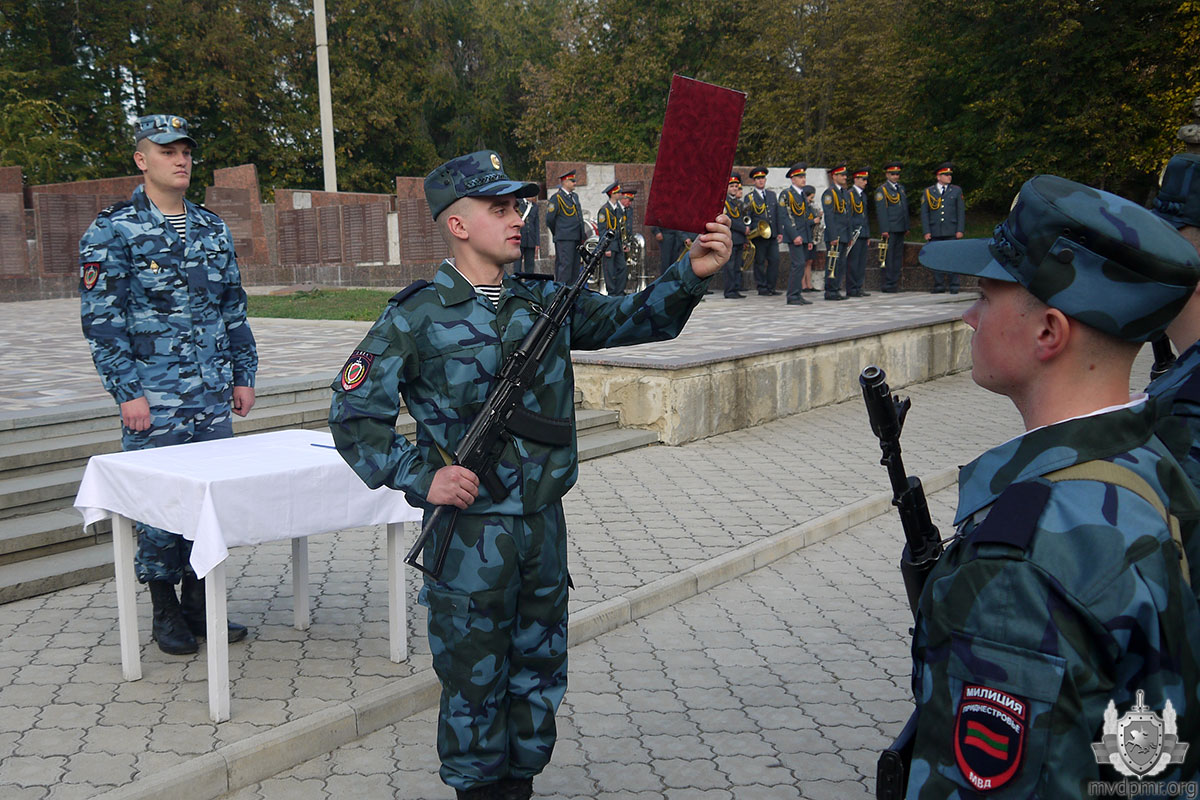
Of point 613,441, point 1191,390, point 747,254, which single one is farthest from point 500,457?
point 747,254

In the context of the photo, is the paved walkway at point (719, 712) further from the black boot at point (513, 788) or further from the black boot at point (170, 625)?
the black boot at point (170, 625)

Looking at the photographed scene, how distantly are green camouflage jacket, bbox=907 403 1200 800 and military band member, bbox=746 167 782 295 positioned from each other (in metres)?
19.9

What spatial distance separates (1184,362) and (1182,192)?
0.74m

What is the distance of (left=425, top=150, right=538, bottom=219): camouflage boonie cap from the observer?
3.41 m

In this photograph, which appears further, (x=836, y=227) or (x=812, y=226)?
(x=812, y=226)

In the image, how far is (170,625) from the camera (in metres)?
5.04

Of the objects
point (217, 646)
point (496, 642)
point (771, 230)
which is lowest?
point (217, 646)

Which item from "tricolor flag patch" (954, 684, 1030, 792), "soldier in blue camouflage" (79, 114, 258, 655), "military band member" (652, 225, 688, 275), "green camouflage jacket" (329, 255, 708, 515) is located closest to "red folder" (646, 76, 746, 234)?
"green camouflage jacket" (329, 255, 708, 515)

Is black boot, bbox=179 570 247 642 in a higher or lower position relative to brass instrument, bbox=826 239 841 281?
lower

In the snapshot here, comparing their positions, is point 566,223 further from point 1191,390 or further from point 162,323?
point 1191,390

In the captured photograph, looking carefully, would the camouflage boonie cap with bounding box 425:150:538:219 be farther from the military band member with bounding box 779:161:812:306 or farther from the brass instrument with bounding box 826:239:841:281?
the brass instrument with bounding box 826:239:841:281

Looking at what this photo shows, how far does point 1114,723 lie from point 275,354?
11441 mm

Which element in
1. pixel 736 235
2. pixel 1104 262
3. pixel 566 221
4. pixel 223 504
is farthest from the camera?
pixel 736 235

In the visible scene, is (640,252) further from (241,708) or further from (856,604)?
(241,708)
